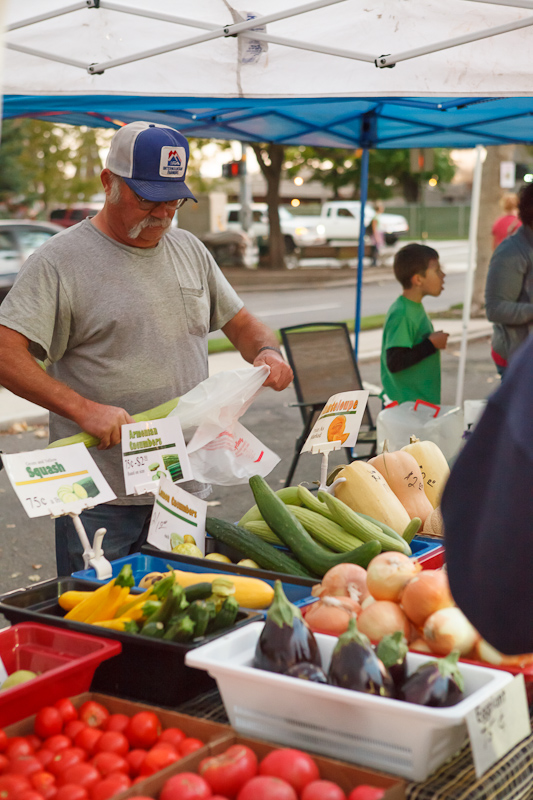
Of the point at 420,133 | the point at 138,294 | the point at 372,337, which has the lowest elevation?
the point at 372,337

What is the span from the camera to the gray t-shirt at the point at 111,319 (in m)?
2.77

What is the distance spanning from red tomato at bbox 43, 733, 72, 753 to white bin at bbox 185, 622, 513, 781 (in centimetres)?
25

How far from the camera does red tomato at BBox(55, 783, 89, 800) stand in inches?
54.9

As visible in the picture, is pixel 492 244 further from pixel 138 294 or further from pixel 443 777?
pixel 443 777

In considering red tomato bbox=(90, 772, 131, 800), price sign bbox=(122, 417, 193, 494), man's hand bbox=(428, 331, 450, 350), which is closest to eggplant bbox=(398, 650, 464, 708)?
red tomato bbox=(90, 772, 131, 800)

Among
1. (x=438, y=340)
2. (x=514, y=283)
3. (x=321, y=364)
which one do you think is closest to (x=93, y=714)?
(x=438, y=340)

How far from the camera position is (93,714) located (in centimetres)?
167

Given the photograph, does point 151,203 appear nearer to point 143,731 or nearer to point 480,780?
point 143,731

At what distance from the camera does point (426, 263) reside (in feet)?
18.2

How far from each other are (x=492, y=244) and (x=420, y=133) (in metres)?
8.30

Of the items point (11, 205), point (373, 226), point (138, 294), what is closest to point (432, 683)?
point (138, 294)

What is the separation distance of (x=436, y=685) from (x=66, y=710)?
0.69 metres

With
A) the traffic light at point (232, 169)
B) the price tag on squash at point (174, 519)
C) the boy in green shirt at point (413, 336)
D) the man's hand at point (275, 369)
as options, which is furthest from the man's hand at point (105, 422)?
the traffic light at point (232, 169)

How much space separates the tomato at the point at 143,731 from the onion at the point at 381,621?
48 centimetres
